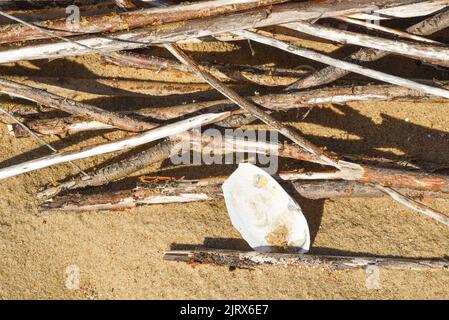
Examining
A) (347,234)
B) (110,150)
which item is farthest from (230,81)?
(347,234)

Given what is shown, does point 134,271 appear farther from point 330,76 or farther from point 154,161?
point 330,76

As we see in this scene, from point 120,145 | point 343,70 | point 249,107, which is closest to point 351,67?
point 343,70

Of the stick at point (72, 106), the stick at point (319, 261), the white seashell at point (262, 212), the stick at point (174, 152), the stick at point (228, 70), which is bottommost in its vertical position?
the stick at point (319, 261)

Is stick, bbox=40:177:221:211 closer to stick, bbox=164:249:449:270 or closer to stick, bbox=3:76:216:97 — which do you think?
stick, bbox=164:249:449:270

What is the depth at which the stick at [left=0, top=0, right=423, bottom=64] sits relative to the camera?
200 cm

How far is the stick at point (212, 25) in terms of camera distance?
200cm

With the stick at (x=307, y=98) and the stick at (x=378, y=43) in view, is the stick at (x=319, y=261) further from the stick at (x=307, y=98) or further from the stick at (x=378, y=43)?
the stick at (x=378, y=43)

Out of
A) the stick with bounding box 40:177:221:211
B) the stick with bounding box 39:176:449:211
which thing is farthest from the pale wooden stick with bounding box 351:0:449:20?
the stick with bounding box 40:177:221:211

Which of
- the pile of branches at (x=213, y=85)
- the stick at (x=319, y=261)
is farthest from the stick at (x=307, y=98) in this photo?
the stick at (x=319, y=261)

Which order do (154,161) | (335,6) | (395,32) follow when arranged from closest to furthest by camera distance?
(335,6), (395,32), (154,161)

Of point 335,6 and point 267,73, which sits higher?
point 335,6

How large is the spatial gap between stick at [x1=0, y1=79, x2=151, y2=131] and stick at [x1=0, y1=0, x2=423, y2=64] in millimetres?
211

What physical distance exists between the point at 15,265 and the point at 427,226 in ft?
5.45

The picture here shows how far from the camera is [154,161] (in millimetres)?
2303
